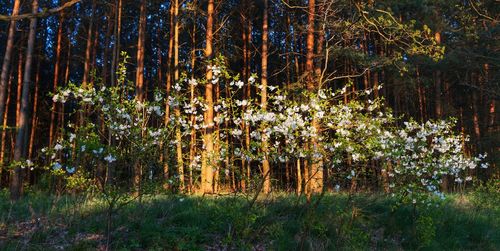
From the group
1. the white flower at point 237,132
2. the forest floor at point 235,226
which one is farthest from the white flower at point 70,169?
the white flower at point 237,132

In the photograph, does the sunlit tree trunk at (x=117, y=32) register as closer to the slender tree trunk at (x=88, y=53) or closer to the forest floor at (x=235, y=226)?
the slender tree trunk at (x=88, y=53)

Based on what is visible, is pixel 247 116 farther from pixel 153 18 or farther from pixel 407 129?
pixel 153 18

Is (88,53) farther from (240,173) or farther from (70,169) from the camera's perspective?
(70,169)

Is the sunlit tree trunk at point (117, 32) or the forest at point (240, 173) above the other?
the sunlit tree trunk at point (117, 32)

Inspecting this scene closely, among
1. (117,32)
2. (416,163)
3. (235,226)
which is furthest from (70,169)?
(117,32)

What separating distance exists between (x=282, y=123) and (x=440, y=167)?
3636 mm

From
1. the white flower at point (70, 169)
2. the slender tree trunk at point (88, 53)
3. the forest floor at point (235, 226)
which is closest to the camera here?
the white flower at point (70, 169)

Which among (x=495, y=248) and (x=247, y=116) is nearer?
(x=247, y=116)

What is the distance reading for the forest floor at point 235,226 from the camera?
21.2ft

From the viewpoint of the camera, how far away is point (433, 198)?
28.6 ft

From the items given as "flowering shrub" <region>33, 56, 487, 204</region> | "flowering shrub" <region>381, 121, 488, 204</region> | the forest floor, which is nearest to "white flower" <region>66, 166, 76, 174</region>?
"flowering shrub" <region>33, 56, 487, 204</region>

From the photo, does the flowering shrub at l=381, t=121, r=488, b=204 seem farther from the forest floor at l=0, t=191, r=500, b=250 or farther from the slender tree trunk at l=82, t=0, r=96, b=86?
the slender tree trunk at l=82, t=0, r=96, b=86

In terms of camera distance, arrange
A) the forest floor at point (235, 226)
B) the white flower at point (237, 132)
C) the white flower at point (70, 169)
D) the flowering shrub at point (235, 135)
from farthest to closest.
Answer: the white flower at point (237, 132) → the forest floor at point (235, 226) → the flowering shrub at point (235, 135) → the white flower at point (70, 169)

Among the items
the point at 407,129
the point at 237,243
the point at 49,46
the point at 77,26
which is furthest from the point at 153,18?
the point at 237,243
